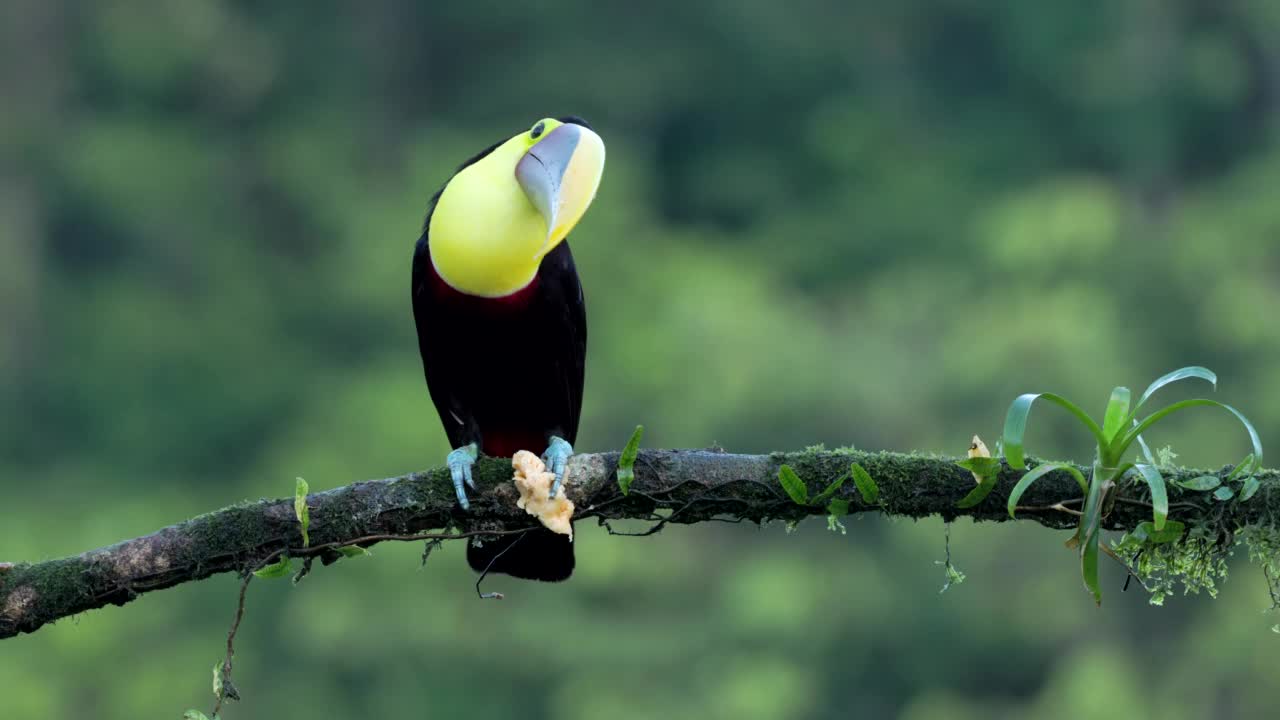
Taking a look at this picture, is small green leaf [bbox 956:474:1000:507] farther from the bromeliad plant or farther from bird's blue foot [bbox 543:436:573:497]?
bird's blue foot [bbox 543:436:573:497]

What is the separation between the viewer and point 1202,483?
8.65 feet

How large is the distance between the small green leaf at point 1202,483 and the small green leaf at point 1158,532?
0.06m

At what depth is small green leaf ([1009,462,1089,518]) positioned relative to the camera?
2.58 m

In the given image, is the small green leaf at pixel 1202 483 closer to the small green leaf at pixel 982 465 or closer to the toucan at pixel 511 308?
the small green leaf at pixel 982 465

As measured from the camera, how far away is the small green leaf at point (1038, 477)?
258 centimetres

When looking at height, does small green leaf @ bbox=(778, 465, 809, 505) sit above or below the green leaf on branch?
above

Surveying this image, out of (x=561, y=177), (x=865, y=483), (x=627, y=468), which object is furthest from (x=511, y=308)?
(x=865, y=483)

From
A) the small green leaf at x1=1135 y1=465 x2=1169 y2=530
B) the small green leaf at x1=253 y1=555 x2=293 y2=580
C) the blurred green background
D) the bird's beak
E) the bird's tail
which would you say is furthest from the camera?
Answer: the blurred green background

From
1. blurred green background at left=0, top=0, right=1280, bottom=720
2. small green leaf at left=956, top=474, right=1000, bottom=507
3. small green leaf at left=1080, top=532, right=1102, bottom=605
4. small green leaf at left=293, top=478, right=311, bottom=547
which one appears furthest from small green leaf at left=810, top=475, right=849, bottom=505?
blurred green background at left=0, top=0, right=1280, bottom=720

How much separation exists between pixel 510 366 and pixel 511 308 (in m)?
0.17

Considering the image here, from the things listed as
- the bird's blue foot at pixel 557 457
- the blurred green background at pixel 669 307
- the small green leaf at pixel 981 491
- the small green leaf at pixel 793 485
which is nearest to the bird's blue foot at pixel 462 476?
the bird's blue foot at pixel 557 457

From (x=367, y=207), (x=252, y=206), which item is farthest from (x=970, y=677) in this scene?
(x=252, y=206)

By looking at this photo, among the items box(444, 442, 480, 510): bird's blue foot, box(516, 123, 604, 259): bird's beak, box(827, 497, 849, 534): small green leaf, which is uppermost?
box(516, 123, 604, 259): bird's beak

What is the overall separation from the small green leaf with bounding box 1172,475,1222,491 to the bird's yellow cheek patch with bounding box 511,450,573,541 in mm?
949
